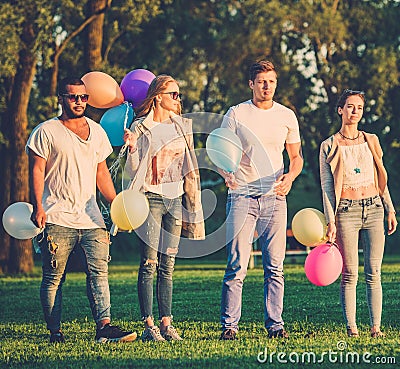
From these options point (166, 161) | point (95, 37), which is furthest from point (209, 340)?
point (95, 37)

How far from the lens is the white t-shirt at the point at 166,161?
29.2 feet

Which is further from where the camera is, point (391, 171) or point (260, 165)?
point (391, 171)

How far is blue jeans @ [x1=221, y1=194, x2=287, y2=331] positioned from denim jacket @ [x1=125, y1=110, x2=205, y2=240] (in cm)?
30

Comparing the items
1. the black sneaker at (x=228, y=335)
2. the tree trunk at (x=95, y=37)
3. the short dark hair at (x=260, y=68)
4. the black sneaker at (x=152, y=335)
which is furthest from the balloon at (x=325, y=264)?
the tree trunk at (x=95, y=37)

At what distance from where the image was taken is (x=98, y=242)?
29.1 ft

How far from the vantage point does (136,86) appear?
31.1 ft

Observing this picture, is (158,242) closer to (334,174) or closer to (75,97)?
(75,97)

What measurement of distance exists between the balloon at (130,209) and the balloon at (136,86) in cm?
114

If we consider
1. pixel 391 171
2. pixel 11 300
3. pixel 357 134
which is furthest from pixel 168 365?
pixel 391 171

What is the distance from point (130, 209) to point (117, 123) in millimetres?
990

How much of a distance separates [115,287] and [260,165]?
343 inches

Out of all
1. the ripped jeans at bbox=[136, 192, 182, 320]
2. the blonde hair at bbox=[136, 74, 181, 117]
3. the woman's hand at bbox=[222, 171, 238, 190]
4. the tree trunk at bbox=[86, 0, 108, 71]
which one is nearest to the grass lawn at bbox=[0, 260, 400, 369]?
the ripped jeans at bbox=[136, 192, 182, 320]

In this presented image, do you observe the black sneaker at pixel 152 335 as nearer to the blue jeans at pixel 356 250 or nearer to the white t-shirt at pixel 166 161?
the white t-shirt at pixel 166 161

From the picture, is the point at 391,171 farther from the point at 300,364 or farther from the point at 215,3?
the point at 300,364
